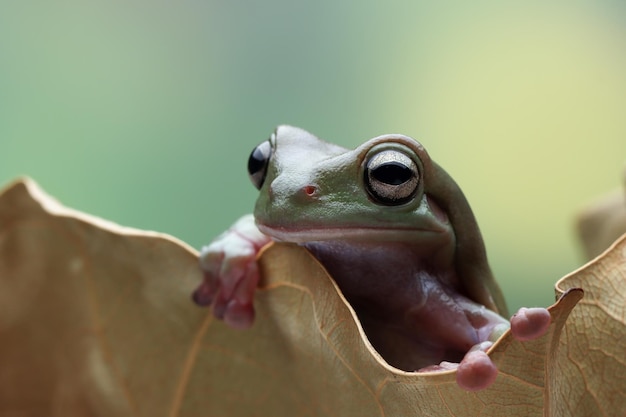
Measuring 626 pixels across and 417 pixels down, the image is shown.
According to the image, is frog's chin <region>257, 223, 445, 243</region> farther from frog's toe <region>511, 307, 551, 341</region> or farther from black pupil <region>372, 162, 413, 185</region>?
frog's toe <region>511, 307, 551, 341</region>

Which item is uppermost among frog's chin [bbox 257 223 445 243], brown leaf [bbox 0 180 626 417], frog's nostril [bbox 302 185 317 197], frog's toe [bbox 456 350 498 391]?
frog's nostril [bbox 302 185 317 197]

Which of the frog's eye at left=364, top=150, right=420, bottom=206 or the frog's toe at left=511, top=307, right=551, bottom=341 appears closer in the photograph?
the frog's toe at left=511, top=307, right=551, bottom=341

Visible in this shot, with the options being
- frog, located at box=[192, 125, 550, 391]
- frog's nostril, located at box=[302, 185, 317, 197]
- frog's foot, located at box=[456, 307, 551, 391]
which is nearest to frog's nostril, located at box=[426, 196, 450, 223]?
frog, located at box=[192, 125, 550, 391]

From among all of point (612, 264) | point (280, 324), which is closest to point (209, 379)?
point (280, 324)

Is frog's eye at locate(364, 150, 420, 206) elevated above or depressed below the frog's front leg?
above

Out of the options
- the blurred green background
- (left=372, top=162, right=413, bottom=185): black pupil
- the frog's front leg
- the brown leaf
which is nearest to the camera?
the brown leaf

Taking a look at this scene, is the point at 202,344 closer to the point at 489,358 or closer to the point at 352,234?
the point at 352,234

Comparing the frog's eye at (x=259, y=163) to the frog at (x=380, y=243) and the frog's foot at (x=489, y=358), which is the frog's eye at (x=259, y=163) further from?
the frog's foot at (x=489, y=358)

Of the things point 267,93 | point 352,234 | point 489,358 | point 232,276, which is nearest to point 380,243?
point 352,234

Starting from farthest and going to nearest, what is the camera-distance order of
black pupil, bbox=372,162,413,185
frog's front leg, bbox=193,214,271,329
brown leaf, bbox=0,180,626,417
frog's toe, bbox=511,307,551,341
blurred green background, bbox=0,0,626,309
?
1. blurred green background, bbox=0,0,626,309
2. frog's front leg, bbox=193,214,271,329
3. black pupil, bbox=372,162,413,185
4. brown leaf, bbox=0,180,626,417
5. frog's toe, bbox=511,307,551,341
